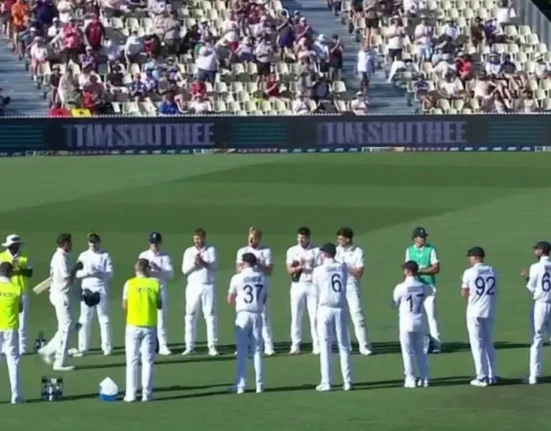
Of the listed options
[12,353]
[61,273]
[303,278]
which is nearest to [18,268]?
[61,273]

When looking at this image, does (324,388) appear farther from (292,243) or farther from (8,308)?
(292,243)

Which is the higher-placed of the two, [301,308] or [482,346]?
[301,308]

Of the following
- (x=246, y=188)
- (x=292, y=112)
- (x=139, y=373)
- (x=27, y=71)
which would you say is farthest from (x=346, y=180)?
(x=139, y=373)

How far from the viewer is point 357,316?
21062 mm

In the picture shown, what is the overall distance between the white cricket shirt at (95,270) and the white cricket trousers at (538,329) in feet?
19.2

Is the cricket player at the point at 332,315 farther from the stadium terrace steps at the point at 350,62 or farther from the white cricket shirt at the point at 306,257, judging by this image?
the stadium terrace steps at the point at 350,62

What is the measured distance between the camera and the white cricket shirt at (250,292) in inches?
742

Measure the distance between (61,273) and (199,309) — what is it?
2098 mm

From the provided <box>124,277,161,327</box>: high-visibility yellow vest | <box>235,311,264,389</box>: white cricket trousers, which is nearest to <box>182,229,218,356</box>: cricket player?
<box>235,311,264,389</box>: white cricket trousers

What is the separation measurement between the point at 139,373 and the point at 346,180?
67.1ft

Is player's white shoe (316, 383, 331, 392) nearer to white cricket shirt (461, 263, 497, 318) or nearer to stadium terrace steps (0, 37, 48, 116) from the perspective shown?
white cricket shirt (461, 263, 497, 318)

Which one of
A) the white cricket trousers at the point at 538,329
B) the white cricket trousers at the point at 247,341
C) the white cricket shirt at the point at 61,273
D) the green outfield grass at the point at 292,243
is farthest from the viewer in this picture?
the white cricket shirt at the point at 61,273

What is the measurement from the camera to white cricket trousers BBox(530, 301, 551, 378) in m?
19.3

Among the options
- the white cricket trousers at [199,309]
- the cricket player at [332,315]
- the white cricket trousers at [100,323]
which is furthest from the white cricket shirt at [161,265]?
the cricket player at [332,315]
